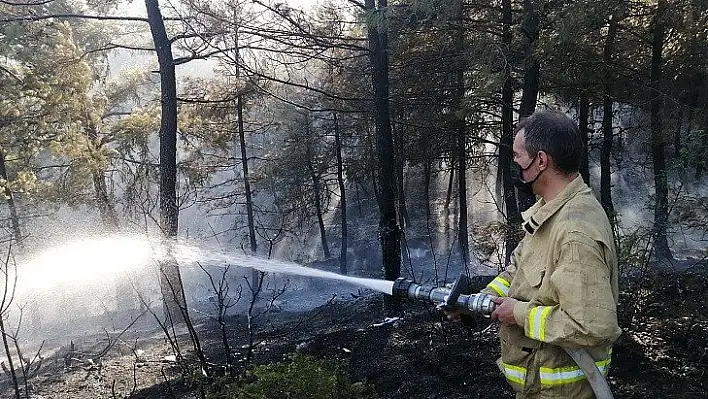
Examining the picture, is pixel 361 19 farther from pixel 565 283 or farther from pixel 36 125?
pixel 36 125

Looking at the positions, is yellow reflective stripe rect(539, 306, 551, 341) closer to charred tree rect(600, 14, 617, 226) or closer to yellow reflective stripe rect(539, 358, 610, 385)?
yellow reflective stripe rect(539, 358, 610, 385)

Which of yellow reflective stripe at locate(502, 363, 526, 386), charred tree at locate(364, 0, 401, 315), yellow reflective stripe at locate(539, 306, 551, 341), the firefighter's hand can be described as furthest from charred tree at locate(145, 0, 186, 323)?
yellow reflective stripe at locate(539, 306, 551, 341)

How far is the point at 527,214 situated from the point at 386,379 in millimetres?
3146

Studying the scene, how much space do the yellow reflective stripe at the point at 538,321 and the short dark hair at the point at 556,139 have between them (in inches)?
26.0

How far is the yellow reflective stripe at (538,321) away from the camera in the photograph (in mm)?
2229

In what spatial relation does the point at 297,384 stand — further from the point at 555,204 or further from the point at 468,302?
the point at 555,204

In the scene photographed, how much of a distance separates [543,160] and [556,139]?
112mm

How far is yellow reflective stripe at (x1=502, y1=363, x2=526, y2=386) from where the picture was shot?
8.34ft

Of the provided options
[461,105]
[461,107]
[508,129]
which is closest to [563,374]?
[461,105]

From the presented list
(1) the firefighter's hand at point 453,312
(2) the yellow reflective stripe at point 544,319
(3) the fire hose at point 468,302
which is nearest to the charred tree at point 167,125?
(3) the fire hose at point 468,302

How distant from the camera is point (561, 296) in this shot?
2.15 m

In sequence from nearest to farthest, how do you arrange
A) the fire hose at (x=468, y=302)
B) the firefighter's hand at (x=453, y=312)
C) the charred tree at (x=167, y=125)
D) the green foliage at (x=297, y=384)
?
the fire hose at (x=468, y=302), the firefighter's hand at (x=453, y=312), the green foliage at (x=297, y=384), the charred tree at (x=167, y=125)

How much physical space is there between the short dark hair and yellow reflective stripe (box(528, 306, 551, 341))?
66 centimetres

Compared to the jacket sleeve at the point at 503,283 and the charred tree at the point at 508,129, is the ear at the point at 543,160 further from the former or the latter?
the charred tree at the point at 508,129
